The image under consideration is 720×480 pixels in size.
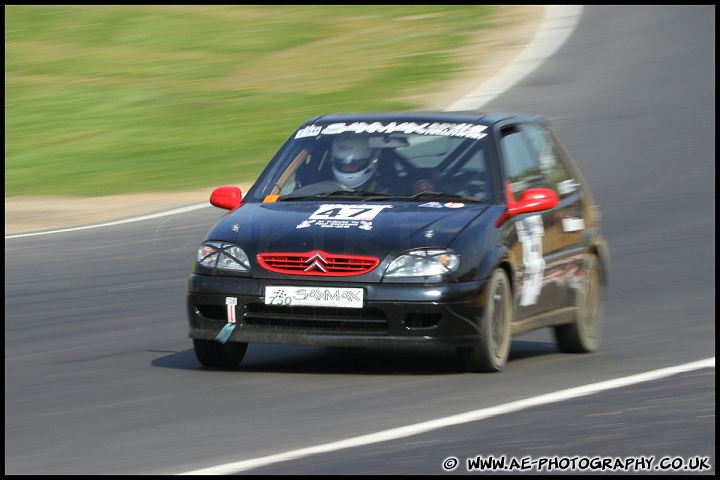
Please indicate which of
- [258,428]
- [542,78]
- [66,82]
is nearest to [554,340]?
[258,428]

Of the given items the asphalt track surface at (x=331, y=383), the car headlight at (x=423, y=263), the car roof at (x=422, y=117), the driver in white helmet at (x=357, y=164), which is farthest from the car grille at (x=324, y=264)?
the car roof at (x=422, y=117)

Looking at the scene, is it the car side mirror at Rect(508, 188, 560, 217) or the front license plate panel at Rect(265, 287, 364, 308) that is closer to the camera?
the front license plate panel at Rect(265, 287, 364, 308)

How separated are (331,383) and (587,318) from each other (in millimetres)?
2568

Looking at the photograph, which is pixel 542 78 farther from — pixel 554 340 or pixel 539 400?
pixel 539 400

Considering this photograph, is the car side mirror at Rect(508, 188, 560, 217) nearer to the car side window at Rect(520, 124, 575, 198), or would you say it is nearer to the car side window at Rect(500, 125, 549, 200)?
the car side window at Rect(500, 125, 549, 200)

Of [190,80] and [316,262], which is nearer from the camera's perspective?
[316,262]

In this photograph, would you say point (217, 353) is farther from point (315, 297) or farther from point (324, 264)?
point (324, 264)

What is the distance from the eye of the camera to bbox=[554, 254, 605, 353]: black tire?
32.4ft

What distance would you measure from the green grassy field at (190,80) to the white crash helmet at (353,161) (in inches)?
328

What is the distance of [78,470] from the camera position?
602cm

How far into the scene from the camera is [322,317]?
8.26m

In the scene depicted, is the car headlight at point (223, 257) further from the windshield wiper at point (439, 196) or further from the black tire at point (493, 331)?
the black tire at point (493, 331)

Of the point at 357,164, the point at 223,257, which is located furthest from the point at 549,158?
the point at 223,257

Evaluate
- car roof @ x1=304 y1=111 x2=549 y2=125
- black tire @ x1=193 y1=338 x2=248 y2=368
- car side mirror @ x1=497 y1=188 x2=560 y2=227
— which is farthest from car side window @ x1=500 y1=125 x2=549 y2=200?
black tire @ x1=193 y1=338 x2=248 y2=368
